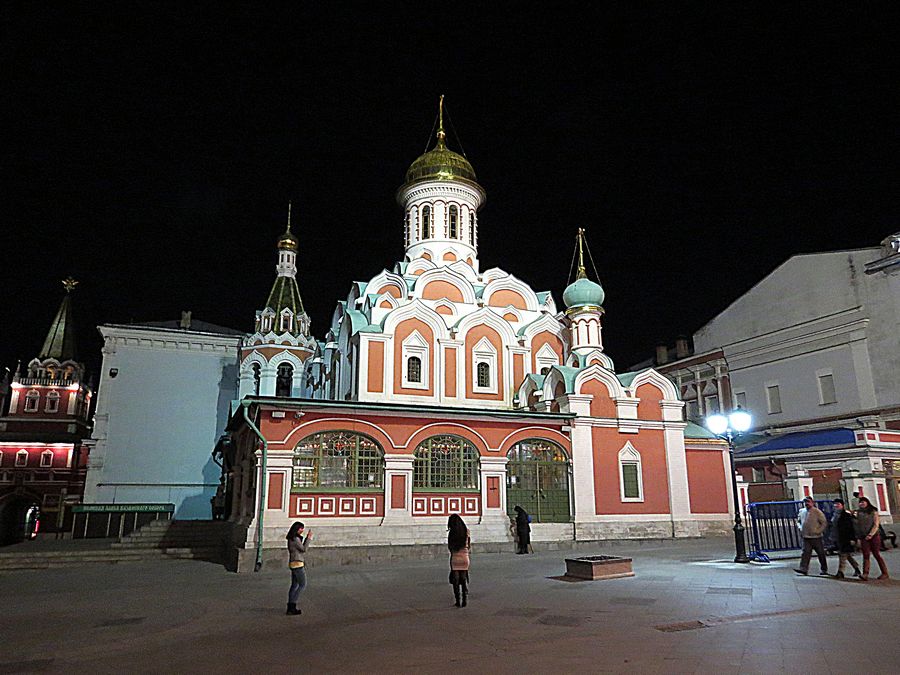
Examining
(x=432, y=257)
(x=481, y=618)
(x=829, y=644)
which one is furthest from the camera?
(x=432, y=257)

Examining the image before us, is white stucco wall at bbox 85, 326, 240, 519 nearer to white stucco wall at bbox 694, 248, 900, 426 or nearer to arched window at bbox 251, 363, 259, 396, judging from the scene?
arched window at bbox 251, 363, 259, 396

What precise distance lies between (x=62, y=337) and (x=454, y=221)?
1304 inches

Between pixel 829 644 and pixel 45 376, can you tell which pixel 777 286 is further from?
pixel 45 376

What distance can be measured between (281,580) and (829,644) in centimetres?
948

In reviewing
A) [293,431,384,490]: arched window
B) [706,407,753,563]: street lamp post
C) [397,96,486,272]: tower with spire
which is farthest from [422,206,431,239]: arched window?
[706,407,753,563]: street lamp post

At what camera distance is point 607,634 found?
7.17 meters

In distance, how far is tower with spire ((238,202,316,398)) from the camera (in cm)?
3073

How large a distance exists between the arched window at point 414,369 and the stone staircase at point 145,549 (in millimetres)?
7332

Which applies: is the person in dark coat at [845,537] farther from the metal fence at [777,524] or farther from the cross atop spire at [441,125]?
the cross atop spire at [441,125]

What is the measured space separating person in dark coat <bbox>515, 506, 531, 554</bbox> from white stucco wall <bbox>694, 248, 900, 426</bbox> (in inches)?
741

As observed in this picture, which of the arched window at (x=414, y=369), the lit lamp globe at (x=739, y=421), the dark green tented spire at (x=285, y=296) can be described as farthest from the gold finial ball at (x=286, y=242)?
the lit lamp globe at (x=739, y=421)

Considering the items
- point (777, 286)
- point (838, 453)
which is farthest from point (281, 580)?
point (777, 286)

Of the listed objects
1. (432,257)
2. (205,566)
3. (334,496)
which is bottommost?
(205,566)

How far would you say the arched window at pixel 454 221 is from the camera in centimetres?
2655
